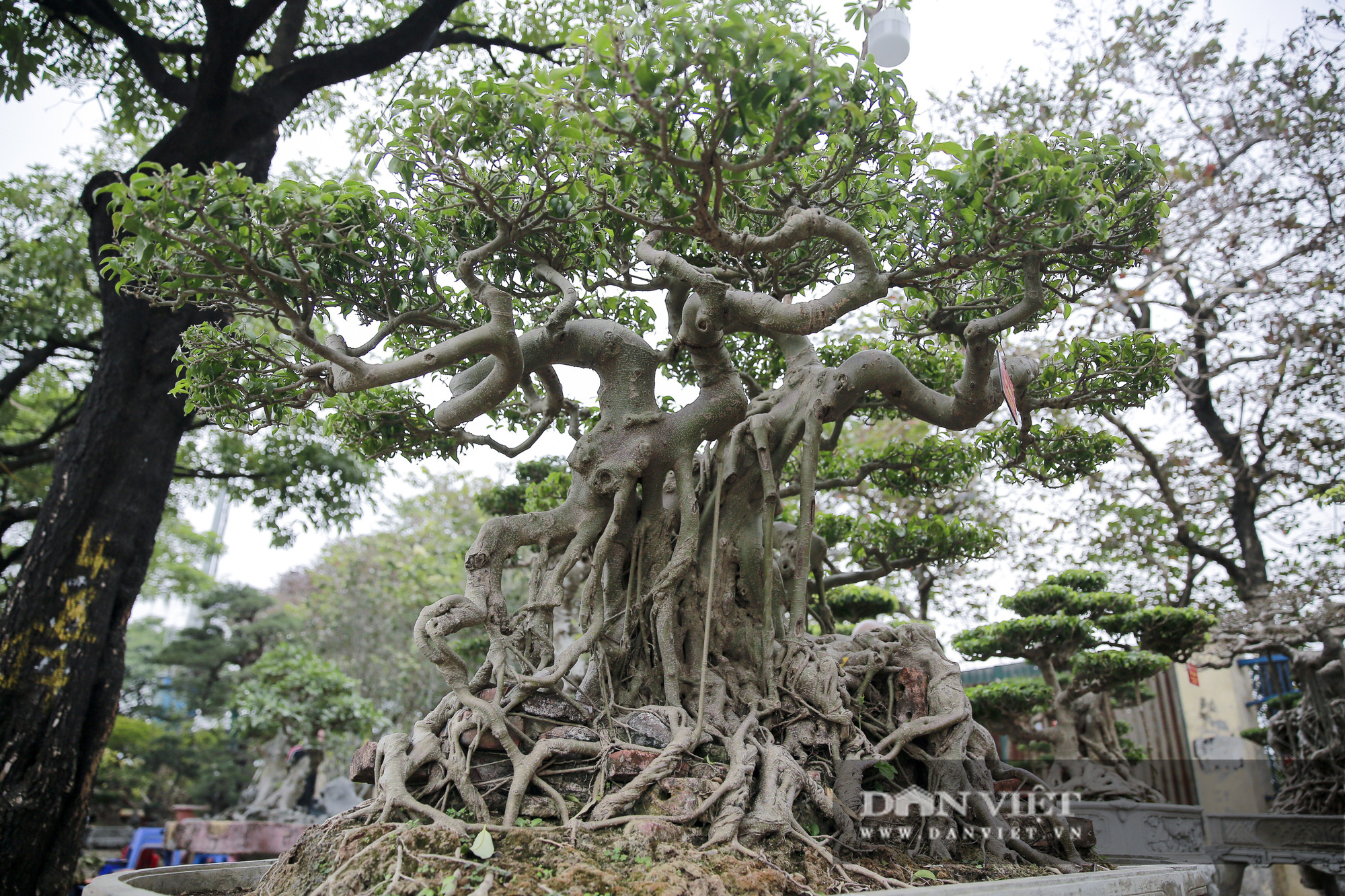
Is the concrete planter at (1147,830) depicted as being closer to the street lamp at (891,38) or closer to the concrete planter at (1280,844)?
the concrete planter at (1280,844)

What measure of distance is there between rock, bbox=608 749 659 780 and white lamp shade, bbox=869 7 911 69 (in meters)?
2.94

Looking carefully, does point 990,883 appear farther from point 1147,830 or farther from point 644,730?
point 1147,830

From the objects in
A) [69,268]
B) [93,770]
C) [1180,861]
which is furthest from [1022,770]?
[69,268]

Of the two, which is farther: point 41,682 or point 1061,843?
point 41,682

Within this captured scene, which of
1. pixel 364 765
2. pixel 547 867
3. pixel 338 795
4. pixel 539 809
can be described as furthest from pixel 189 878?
pixel 338 795

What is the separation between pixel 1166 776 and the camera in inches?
497

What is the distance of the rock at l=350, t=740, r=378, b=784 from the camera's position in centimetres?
334

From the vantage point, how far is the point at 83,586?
18.0 feet

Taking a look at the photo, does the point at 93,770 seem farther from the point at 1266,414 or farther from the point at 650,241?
the point at 1266,414

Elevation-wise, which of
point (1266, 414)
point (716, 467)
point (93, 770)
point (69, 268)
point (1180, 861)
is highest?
point (69, 268)

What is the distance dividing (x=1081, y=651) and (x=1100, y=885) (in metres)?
6.45

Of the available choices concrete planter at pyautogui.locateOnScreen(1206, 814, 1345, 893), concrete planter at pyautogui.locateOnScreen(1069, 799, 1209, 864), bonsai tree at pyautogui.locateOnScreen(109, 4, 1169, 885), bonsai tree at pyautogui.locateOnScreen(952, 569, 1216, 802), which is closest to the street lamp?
bonsai tree at pyautogui.locateOnScreen(109, 4, 1169, 885)

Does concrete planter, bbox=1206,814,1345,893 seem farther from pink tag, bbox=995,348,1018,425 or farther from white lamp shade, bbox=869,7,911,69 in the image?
white lamp shade, bbox=869,7,911,69

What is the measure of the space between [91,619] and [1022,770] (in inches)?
244
